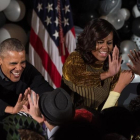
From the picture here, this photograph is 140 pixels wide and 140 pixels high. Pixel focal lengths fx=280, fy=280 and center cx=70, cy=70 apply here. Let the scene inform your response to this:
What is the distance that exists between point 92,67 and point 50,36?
4.43ft

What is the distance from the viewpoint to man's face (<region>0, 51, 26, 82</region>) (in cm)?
160

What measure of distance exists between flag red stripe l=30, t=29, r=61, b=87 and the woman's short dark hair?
1262mm

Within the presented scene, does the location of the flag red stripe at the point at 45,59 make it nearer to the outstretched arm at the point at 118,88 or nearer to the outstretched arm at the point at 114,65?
the outstretched arm at the point at 114,65

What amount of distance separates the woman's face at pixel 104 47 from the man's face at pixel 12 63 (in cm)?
53

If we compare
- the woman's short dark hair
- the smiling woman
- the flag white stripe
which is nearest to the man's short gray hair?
the smiling woman

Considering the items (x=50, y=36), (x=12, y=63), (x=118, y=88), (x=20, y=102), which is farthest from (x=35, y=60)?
(x=20, y=102)

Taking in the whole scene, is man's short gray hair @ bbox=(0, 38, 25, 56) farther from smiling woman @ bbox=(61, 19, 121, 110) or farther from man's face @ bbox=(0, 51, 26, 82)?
smiling woman @ bbox=(61, 19, 121, 110)

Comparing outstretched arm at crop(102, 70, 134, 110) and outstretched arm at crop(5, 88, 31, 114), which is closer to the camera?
outstretched arm at crop(5, 88, 31, 114)

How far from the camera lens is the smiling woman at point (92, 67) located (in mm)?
1852

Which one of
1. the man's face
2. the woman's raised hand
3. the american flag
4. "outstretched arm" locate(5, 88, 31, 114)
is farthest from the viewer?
the american flag

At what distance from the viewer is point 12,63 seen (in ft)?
5.28

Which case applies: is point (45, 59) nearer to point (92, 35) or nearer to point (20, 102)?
point (92, 35)

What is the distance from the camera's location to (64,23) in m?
3.23

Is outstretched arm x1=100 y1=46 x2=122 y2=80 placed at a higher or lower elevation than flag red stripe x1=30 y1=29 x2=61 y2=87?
higher
